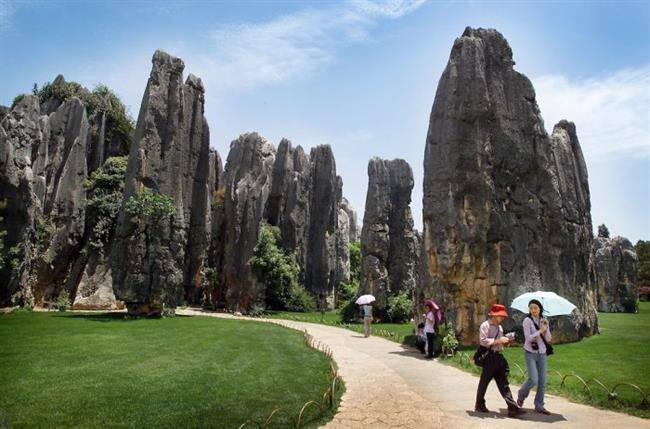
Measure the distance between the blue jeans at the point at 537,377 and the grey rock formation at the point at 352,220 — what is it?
264 ft


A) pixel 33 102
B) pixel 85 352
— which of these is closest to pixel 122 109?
pixel 33 102

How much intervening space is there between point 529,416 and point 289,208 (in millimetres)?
38766

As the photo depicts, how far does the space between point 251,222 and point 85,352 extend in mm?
25368

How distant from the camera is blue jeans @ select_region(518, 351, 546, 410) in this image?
384 inches

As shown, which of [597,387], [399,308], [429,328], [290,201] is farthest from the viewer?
[290,201]

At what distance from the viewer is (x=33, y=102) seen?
32.0m

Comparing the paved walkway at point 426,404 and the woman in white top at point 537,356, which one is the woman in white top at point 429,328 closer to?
the paved walkway at point 426,404

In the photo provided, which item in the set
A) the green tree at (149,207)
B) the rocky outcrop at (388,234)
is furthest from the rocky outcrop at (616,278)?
the green tree at (149,207)

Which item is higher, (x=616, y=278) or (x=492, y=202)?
(x=492, y=202)

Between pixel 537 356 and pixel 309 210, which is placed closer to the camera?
pixel 537 356

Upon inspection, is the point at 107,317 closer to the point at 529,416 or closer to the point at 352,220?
the point at 529,416

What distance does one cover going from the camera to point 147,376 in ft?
40.0

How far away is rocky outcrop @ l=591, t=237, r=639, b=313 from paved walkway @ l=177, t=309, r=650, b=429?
121 ft

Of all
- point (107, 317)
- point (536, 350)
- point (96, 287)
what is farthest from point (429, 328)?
point (96, 287)
